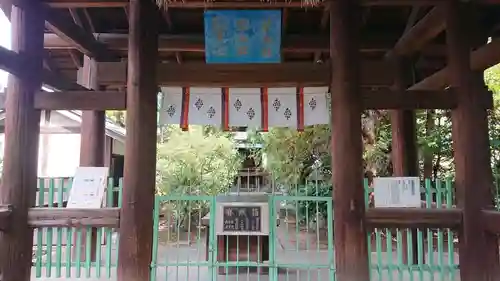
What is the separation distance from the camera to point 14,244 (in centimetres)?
450

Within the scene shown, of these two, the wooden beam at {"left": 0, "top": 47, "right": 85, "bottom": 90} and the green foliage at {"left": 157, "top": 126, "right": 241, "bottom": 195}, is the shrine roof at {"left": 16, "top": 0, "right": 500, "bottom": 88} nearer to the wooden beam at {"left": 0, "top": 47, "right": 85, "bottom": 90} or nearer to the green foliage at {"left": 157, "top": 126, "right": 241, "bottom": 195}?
the wooden beam at {"left": 0, "top": 47, "right": 85, "bottom": 90}

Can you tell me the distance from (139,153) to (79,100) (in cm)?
106

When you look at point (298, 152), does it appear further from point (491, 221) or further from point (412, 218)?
point (491, 221)

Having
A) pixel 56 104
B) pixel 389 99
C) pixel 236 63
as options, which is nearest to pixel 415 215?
pixel 389 99

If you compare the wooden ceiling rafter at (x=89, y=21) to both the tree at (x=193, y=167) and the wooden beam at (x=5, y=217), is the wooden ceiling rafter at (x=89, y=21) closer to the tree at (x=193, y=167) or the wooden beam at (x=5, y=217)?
the wooden beam at (x=5, y=217)

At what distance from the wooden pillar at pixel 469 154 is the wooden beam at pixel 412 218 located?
0.13m

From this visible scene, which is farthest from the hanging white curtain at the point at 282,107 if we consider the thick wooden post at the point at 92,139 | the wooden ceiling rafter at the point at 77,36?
the thick wooden post at the point at 92,139

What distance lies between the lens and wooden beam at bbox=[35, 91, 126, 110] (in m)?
4.68

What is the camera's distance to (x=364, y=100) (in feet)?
15.2

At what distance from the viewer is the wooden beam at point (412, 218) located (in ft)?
14.8

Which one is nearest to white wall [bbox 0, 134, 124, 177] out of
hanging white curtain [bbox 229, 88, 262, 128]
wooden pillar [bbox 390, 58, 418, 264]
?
hanging white curtain [bbox 229, 88, 262, 128]

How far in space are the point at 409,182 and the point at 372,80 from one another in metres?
1.35

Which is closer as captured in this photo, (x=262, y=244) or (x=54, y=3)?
(x=54, y=3)

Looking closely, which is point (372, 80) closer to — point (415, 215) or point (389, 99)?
point (389, 99)
